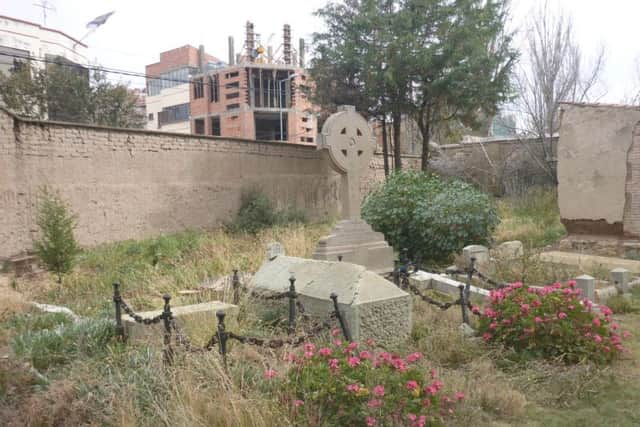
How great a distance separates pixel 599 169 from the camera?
10.6m

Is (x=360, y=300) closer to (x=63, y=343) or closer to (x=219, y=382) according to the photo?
(x=219, y=382)

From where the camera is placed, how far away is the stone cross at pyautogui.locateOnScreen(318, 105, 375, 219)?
336 inches

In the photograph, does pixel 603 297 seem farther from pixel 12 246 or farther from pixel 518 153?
pixel 518 153

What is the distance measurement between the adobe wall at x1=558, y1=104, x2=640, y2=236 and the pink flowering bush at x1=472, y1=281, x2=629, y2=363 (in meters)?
6.66

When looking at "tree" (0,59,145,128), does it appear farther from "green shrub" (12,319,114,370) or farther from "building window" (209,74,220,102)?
"building window" (209,74,220,102)

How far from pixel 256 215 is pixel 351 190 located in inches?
251

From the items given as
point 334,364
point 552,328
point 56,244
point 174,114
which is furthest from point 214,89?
point 334,364

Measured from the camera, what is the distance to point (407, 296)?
483 centimetres

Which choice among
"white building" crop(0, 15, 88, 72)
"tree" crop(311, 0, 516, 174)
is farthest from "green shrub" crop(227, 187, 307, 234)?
"white building" crop(0, 15, 88, 72)

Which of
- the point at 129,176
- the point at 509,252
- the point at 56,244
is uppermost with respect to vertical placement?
the point at 129,176

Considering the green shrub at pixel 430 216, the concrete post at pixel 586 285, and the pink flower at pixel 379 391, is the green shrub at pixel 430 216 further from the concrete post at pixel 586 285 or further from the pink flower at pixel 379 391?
the pink flower at pixel 379 391

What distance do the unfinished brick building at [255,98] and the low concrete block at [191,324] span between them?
1485 inches

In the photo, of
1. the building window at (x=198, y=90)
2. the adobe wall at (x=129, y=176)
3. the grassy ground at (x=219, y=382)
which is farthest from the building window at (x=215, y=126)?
the grassy ground at (x=219, y=382)

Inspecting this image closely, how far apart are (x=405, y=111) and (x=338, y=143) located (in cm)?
950
